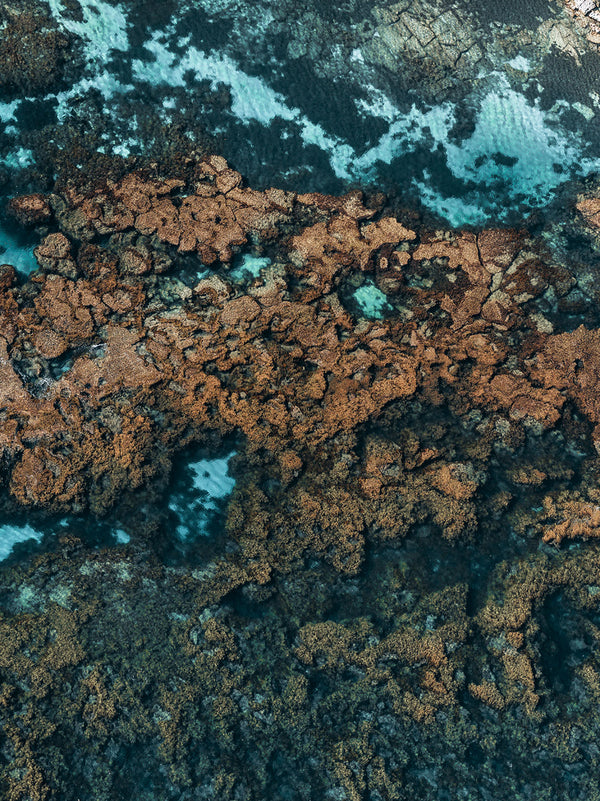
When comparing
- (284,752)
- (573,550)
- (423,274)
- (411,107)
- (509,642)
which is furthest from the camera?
(411,107)

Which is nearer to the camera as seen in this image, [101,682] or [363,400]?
[101,682]

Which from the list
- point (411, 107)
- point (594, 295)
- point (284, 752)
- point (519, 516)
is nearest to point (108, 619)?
point (284, 752)

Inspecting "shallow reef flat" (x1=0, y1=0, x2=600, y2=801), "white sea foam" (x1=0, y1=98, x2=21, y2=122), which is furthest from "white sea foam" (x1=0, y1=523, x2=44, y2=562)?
"white sea foam" (x1=0, y1=98, x2=21, y2=122)

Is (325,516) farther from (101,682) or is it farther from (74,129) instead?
(74,129)

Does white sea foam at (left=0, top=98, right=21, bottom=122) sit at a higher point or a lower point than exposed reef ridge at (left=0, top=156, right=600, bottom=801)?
higher

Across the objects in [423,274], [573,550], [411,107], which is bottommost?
[573,550]

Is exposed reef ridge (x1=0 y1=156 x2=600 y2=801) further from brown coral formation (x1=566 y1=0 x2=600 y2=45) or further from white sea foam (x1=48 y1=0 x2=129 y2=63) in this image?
brown coral formation (x1=566 y1=0 x2=600 y2=45)

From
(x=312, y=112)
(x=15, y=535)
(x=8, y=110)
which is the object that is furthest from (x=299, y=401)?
(x=8, y=110)
